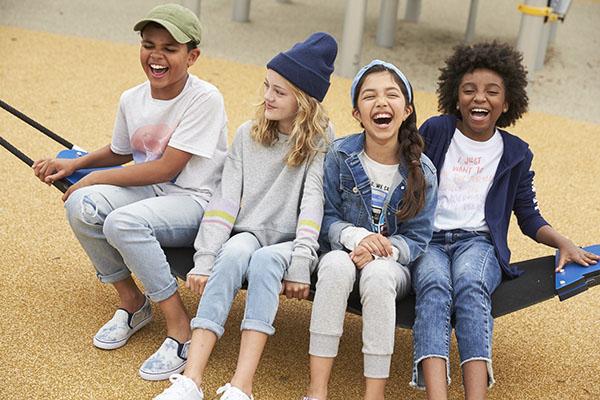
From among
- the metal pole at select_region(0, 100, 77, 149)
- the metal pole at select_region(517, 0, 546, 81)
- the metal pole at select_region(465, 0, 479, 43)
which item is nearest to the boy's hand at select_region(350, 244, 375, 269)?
the metal pole at select_region(0, 100, 77, 149)

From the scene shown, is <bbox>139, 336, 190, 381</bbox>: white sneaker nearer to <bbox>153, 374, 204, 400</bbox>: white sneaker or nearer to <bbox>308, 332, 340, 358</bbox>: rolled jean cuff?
<bbox>153, 374, 204, 400</bbox>: white sneaker

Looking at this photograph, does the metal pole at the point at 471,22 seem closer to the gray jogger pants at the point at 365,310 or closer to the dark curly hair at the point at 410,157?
the dark curly hair at the point at 410,157

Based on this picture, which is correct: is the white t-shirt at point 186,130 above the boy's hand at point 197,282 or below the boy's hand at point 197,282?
above

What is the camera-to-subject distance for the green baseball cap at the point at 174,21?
3164mm

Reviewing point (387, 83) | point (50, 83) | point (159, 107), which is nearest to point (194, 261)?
point (159, 107)

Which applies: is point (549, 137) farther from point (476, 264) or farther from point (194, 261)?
point (194, 261)

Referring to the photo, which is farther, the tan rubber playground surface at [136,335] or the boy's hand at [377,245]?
the tan rubber playground surface at [136,335]

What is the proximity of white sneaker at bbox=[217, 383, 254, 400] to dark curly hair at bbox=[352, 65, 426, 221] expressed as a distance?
757 millimetres

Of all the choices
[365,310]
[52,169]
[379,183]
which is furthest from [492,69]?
[52,169]

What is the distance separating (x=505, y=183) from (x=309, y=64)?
804mm

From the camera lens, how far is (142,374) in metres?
3.03

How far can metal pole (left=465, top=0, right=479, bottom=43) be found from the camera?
8.60m

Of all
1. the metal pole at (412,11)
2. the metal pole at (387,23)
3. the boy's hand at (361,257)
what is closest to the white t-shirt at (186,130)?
the boy's hand at (361,257)

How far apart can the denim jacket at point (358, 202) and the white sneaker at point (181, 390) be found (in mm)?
640
